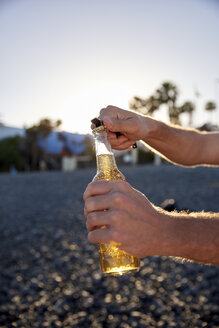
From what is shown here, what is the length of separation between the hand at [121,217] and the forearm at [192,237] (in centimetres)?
6

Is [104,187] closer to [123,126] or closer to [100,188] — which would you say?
[100,188]

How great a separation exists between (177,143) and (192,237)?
1.29 meters

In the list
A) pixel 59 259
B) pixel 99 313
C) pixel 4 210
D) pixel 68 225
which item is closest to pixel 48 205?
pixel 4 210

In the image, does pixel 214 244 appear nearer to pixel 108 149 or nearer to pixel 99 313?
pixel 108 149

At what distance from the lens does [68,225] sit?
308 inches

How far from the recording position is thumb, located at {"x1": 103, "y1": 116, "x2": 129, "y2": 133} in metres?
1.68

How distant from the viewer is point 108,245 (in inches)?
59.0

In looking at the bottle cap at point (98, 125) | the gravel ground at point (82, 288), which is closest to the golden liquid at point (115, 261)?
the bottle cap at point (98, 125)

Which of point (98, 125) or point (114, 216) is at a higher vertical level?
point (98, 125)

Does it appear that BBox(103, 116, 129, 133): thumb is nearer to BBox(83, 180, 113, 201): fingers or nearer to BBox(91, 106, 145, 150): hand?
BBox(91, 106, 145, 150): hand

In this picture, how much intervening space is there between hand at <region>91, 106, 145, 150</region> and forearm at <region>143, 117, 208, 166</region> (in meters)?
0.19

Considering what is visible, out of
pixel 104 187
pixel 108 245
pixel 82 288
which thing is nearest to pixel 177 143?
pixel 108 245

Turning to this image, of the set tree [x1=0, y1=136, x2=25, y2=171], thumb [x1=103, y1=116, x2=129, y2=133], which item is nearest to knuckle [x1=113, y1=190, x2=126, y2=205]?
thumb [x1=103, y1=116, x2=129, y2=133]

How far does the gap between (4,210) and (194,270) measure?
20.6 ft
